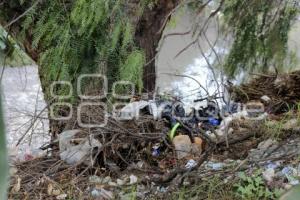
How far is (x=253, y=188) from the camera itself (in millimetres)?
1486

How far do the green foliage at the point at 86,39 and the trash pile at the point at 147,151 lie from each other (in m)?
0.26

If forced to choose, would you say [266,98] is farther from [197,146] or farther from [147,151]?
[147,151]

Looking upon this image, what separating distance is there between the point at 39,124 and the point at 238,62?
4.82 ft

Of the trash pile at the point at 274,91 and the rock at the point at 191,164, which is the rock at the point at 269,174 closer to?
the rock at the point at 191,164

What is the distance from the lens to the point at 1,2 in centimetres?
248

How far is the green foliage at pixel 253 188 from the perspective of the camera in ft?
4.81

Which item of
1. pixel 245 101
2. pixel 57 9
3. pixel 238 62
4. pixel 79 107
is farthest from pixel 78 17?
pixel 238 62

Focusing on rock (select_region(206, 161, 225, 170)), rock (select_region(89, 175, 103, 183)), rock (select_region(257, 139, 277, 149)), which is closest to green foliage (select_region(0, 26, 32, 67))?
rock (select_region(89, 175, 103, 183))

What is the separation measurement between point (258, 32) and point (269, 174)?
153 centimetres

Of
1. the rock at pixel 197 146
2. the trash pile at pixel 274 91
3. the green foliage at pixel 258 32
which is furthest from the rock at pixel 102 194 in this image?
the green foliage at pixel 258 32

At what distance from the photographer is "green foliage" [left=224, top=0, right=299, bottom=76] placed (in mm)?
2773

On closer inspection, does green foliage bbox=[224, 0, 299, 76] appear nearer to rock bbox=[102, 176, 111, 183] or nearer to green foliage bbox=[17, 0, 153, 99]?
Result: green foliage bbox=[17, 0, 153, 99]

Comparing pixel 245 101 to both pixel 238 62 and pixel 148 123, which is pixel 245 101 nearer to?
pixel 238 62

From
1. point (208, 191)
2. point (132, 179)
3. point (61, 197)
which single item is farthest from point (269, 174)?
point (61, 197)
